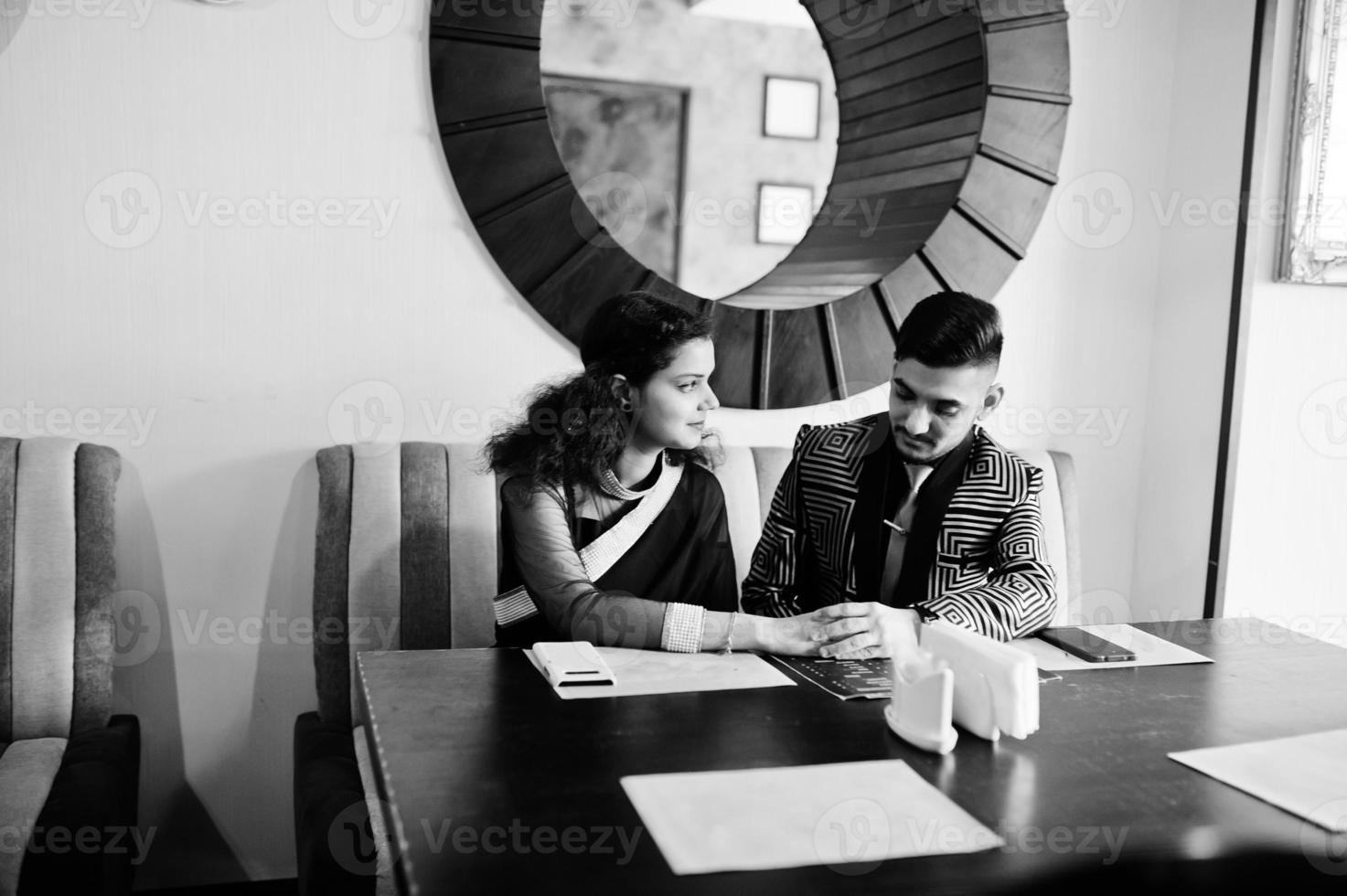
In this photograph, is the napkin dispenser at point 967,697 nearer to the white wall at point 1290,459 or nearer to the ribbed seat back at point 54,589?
the ribbed seat back at point 54,589

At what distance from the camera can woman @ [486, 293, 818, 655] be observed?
5.88 feet

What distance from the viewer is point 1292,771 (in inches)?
48.1

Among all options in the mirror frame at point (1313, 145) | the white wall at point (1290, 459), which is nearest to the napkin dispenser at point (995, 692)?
the white wall at point (1290, 459)

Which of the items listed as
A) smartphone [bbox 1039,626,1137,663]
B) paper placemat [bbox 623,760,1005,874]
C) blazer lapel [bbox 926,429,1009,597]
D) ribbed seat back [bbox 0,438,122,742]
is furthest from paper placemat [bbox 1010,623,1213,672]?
ribbed seat back [bbox 0,438,122,742]

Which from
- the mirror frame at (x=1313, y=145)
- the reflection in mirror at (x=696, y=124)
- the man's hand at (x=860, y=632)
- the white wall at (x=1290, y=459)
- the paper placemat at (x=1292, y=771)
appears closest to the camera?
the paper placemat at (x=1292, y=771)

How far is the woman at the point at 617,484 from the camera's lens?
179 cm

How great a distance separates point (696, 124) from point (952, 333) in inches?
51.9

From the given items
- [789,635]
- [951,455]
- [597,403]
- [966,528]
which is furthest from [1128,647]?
[597,403]

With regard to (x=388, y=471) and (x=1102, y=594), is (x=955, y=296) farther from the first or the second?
(x=1102, y=594)

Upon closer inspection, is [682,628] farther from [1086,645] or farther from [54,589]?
[54,589]

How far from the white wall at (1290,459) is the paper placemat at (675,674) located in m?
1.59

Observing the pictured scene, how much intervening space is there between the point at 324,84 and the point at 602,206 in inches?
30.6

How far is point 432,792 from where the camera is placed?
3.53ft

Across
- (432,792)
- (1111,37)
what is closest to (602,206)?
(1111,37)
